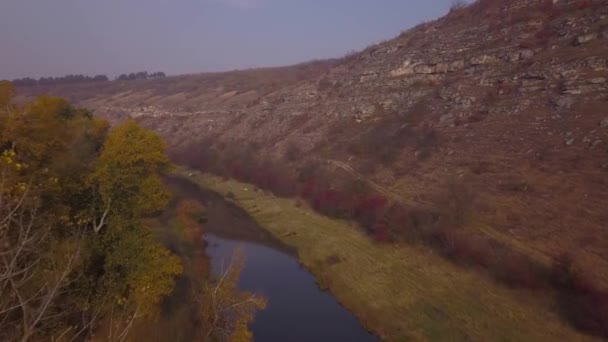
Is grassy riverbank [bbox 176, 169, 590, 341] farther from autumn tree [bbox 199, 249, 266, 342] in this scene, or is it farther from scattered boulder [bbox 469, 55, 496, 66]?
scattered boulder [bbox 469, 55, 496, 66]

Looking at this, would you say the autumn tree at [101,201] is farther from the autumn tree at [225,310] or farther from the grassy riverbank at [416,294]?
the grassy riverbank at [416,294]

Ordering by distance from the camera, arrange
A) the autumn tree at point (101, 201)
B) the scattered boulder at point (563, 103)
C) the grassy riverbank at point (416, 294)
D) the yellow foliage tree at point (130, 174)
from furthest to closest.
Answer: the scattered boulder at point (563, 103) < the grassy riverbank at point (416, 294) < the yellow foliage tree at point (130, 174) < the autumn tree at point (101, 201)

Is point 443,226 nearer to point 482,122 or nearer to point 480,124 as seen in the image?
point 480,124

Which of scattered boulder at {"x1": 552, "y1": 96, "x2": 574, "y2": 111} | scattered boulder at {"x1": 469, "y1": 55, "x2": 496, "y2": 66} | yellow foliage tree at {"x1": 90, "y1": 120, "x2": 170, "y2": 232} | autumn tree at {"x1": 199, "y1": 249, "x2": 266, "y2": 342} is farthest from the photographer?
scattered boulder at {"x1": 469, "y1": 55, "x2": 496, "y2": 66}

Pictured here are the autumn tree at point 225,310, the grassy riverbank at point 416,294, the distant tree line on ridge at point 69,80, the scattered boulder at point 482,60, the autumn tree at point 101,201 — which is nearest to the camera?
the autumn tree at point 101,201

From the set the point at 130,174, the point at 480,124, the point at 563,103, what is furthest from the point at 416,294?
the point at 563,103

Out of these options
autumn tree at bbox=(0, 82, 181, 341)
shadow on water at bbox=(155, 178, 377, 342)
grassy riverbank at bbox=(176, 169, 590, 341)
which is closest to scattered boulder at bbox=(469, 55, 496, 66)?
grassy riverbank at bbox=(176, 169, 590, 341)

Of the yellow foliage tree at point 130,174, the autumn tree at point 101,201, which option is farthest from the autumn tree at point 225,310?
the yellow foliage tree at point 130,174
